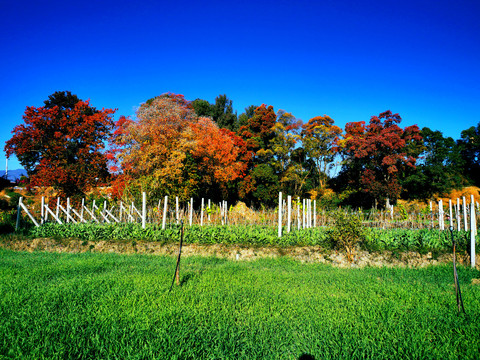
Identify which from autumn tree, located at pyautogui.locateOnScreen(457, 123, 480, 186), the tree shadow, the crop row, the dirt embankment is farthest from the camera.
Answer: autumn tree, located at pyautogui.locateOnScreen(457, 123, 480, 186)

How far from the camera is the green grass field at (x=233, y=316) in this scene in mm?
2960

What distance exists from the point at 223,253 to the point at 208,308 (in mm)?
4762

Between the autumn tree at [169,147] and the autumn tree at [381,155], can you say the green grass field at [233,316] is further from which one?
the autumn tree at [381,155]

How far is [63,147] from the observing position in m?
17.5

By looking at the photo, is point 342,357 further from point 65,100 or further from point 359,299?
point 65,100

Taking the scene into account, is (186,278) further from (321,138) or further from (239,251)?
(321,138)

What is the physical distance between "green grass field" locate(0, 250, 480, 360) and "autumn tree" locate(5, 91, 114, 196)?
11.9m

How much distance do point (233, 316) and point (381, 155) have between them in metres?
22.8

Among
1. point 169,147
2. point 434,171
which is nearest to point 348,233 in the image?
point 169,147

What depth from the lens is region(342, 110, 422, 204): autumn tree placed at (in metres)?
22.1

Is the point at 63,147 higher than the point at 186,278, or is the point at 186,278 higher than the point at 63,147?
the point at 63,147

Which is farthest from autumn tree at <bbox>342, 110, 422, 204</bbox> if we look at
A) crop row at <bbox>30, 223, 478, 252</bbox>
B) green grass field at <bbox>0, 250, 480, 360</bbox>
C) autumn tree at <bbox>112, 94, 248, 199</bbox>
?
green grass field at <bbox>0, 250, 480, 360</bbox>

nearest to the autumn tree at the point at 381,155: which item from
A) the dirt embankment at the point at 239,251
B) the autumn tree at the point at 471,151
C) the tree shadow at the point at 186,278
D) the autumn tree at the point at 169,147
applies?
the autumn tree at the point at 471,151

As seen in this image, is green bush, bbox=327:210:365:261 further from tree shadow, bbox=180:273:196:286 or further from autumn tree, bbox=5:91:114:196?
autumn tree, bbox=5:91:114:196
